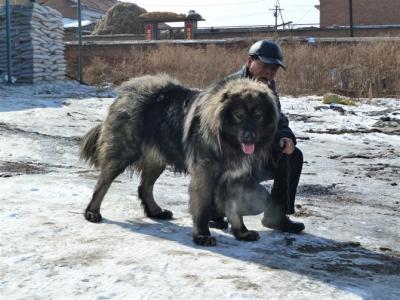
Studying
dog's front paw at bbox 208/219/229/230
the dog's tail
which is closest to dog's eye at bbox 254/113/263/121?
dog's front paw at bbox 208/219/229/230

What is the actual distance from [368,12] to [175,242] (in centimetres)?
5039

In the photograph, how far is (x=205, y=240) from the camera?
451 centimetres

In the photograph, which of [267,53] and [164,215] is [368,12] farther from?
[164,215]

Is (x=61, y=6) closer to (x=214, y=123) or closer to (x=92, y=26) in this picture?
(x=92, y=26)

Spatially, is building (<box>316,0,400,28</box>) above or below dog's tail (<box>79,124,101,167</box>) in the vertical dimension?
above

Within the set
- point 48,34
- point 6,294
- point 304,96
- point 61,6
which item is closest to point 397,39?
point 304,96

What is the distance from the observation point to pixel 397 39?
21062 millimetres

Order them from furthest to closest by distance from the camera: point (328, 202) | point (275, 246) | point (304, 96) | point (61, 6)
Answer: point (61, 6), point (304, 96), point (328, 202), point (275, 246)

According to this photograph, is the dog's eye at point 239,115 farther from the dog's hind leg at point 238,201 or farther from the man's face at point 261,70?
the man's face at point 261,70

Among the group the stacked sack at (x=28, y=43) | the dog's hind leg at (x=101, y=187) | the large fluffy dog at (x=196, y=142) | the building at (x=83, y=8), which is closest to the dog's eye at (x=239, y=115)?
the large fluffy dog at (x=196, y=142)

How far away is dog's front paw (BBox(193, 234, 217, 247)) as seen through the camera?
4.50 meters

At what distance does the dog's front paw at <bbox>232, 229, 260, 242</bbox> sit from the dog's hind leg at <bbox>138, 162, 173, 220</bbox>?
2.90 ft

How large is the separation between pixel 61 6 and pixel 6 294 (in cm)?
6103

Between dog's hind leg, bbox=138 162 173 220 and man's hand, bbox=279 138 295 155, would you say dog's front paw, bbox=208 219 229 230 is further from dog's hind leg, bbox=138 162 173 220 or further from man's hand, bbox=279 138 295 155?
man's hand, bbox=279 138 295 155
